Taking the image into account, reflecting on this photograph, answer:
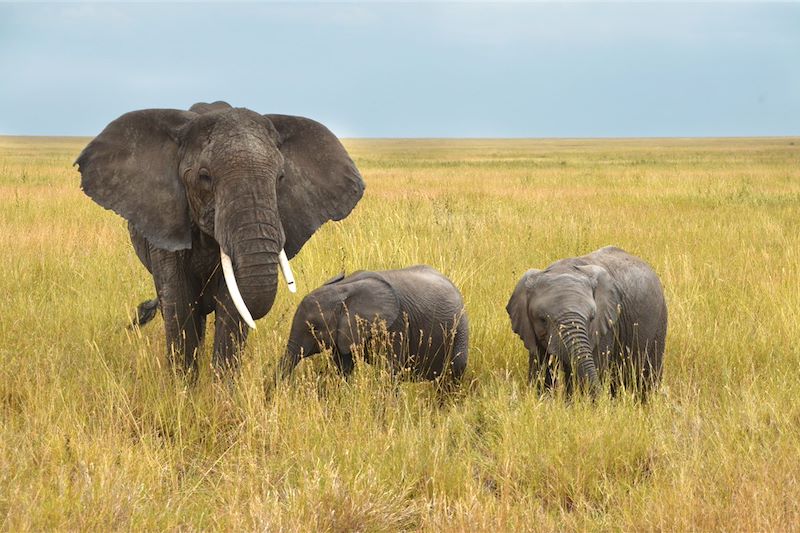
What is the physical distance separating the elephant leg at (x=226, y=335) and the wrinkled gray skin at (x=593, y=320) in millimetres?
1673

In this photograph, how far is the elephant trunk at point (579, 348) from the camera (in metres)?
4.87

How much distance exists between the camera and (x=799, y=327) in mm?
6809

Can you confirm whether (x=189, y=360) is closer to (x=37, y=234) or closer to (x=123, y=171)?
(x=123, y=171)

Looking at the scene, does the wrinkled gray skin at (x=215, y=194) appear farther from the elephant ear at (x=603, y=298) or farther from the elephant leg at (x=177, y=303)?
the elephant ear at (x=603, y=298)

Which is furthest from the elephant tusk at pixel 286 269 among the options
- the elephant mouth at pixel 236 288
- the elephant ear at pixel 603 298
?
the elephant ear at pixel 603 298

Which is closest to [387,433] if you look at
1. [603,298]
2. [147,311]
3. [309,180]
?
[603,298]

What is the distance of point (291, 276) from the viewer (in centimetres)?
483

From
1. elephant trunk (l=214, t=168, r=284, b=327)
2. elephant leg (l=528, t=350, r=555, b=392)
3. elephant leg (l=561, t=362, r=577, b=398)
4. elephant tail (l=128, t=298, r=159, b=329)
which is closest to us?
elephant trunk (l=214, t=168, r=284, b=327)

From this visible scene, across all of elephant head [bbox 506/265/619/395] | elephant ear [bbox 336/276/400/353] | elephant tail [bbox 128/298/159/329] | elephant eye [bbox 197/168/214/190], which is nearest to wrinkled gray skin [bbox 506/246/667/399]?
elephant head [bbox 506/265/619/395]

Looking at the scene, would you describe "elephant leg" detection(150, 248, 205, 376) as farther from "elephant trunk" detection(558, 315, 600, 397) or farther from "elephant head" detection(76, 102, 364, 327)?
"elephant trunk" detection(558, 315, 600, 397)

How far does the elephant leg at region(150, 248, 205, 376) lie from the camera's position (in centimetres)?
544

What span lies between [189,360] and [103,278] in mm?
3319

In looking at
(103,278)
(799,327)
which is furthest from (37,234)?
(799,327)

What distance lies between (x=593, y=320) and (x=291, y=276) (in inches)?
68.3
